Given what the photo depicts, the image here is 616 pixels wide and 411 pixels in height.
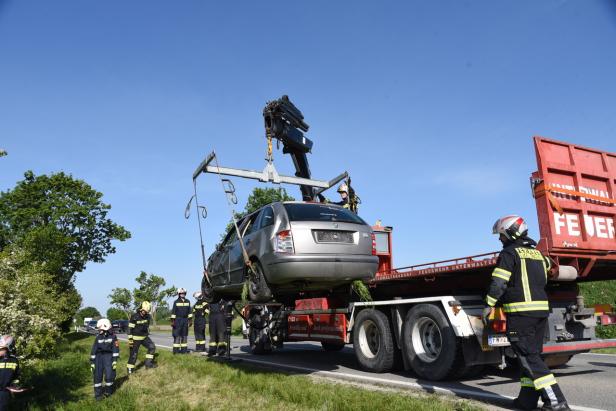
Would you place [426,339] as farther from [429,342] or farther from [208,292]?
[208,292]

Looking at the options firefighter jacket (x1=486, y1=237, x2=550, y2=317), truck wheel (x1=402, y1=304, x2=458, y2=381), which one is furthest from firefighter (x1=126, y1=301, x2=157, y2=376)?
firefighter jacket (x1=486, y1=237, x2=550, y2=317)

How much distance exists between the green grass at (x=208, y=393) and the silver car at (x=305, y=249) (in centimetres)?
121

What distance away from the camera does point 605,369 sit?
700 centimetres

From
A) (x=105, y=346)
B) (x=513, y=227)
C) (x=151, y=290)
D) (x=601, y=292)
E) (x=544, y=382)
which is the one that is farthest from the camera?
(x=151, y=290)

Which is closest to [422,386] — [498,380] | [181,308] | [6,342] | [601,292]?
[498,380]

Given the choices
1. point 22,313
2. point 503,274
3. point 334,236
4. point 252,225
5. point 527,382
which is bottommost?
point 527,382

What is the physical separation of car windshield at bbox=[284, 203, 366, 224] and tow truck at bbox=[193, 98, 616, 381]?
1235 mm

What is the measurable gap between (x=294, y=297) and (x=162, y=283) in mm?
54378

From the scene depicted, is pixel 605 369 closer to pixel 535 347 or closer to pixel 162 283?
pixel 535 347

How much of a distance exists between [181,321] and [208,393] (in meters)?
6.01

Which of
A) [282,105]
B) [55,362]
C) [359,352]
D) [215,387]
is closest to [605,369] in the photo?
[359,352]

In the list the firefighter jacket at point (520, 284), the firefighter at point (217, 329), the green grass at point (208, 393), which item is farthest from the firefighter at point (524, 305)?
the firefighter at point (217, 329)

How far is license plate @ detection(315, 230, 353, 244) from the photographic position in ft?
19.7

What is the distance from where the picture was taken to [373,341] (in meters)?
7.52
